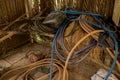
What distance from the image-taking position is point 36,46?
3.22 metres

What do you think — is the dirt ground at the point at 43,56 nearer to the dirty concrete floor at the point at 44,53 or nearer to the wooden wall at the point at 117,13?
the dirty concrete floor at the point at 44,53

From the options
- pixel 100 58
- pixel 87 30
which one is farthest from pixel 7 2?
pixel 100 58

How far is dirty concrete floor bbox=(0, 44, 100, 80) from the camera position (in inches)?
98.0

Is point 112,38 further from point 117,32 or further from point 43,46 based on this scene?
point 43,46

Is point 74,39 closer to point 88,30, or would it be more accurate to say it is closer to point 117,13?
point 88,30

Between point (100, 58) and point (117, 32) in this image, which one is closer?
point (117, 32)

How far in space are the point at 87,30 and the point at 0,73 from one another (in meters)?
1.46

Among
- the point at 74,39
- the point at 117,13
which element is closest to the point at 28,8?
the point at 74,39

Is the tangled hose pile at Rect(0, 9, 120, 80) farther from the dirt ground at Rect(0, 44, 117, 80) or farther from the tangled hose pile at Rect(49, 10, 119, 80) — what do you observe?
the dirt ground at Rect(0, 44, 117, 80)

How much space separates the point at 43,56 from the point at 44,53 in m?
0.16

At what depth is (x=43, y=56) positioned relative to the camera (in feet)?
9.28

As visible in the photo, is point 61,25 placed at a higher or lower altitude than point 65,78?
higher

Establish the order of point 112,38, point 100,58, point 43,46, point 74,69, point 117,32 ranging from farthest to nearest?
point 43,46
point 74,69
point 100,58
point 117,32
point 112,38

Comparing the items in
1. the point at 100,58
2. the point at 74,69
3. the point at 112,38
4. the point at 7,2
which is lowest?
the point at 74,69
